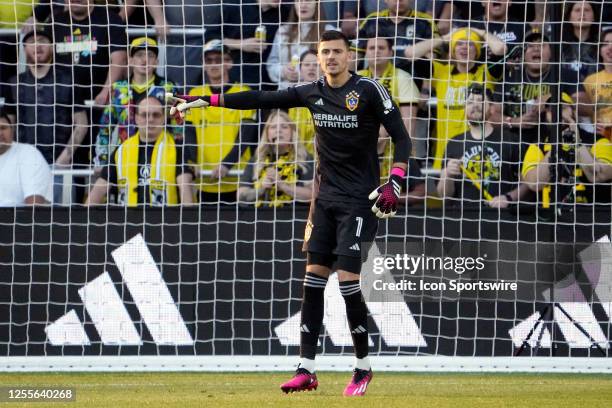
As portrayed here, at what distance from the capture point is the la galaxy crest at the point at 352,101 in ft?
24.9

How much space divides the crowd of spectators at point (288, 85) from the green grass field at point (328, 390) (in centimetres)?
186

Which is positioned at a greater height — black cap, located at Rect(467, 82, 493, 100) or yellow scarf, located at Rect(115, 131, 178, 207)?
black cap, located at Rect(467, 82, 493, 100)

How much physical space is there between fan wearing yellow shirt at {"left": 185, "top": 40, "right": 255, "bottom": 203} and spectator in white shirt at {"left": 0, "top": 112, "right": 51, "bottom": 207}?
53.9 inches

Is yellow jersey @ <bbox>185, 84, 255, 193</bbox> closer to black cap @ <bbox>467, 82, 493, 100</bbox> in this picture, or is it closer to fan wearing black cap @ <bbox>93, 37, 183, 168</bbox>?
fan wearing black cap @ <bbox>93, 37, 183, 168</bbox>

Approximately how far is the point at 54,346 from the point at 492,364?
3851 mm

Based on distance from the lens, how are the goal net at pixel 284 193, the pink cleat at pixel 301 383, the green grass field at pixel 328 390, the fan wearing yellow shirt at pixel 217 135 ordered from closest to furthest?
the green grass field at pixel 328 390
the pink cleat at pixel 301 383
the goal net at pixel 284 193
the fan wearing yellow shirt at pixel 217 135

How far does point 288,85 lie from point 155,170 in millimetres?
1461

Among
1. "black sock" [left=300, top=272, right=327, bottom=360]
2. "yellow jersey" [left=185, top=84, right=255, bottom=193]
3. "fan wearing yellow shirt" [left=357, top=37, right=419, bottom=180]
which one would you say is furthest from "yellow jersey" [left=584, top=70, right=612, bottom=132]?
"black sock" [left=300, top=272, right=327, bottom=360]

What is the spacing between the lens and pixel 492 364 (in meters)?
9.72

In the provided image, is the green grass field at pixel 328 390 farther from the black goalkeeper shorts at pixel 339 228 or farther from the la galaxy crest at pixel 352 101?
the la galaxy crest at pixel 352 101

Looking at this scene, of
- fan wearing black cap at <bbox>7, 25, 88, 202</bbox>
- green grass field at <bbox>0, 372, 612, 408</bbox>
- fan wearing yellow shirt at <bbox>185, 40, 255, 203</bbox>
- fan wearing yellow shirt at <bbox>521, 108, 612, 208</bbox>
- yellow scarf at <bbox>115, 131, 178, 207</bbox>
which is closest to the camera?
green grass field at <bbox>0, 372, 612, 408</bbox>

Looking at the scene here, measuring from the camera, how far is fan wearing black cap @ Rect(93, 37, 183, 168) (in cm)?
1105

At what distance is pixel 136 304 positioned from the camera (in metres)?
10.5

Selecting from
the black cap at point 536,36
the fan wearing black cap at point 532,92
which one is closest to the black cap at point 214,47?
the fan wearing black cap at point 532,92
